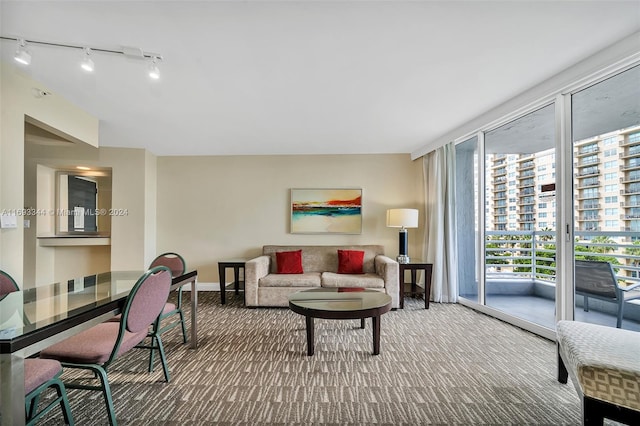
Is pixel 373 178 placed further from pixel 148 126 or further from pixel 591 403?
pixel 591 403

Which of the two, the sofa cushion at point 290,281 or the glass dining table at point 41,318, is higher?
the glass dining table at point 41,318

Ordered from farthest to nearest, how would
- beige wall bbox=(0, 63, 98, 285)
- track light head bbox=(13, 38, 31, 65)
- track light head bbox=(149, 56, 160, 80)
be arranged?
1. beige wall bbox=(0, 63, 98, 285)
2. track light head bbox=(149, 56, 160, 80)
3. track light head bbox=(13, 38, 31, 65)

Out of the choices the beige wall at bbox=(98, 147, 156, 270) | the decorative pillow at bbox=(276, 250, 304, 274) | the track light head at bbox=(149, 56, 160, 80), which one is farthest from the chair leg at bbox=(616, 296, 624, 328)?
the beige wall at bbox=(98, 147, 156, 270)

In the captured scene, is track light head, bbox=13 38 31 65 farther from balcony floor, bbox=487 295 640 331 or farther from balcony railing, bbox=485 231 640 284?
balcony floor, bbox=487 295 640 331

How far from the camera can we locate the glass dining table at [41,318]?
1047mm

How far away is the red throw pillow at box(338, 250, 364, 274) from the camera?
14.2 feet

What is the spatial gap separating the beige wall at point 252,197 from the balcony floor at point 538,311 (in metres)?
1.47

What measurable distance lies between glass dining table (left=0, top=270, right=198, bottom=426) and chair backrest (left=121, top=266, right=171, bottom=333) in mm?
116

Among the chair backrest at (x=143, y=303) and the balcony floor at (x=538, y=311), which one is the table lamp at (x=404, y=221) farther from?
the chair backrest at (x=143, y=303)

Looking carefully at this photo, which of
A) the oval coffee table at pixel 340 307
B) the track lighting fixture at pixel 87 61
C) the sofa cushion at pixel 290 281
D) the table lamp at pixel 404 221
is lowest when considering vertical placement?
the sofa cushion at pixel 290 281

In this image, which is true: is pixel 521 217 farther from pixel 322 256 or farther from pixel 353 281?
pixel 322 256

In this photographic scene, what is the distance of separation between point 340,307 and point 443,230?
8.25 ft

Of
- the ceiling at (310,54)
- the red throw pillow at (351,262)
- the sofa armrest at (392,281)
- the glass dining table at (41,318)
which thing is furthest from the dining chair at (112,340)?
the red throw pillow at (351,262)

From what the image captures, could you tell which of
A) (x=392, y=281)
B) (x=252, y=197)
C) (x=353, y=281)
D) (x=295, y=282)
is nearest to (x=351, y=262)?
(x=353, y=281)
